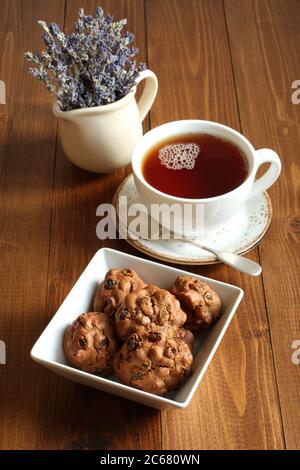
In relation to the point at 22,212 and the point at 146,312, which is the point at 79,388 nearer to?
the point at 146,312

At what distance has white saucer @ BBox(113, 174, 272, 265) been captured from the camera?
3.53 ft

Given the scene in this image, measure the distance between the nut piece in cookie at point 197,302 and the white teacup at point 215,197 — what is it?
13cm

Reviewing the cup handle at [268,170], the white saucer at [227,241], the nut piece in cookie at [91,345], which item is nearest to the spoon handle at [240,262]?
the white saucer at [227,241]

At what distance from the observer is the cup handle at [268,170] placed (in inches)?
43.1

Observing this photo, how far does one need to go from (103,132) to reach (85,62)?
12 cm

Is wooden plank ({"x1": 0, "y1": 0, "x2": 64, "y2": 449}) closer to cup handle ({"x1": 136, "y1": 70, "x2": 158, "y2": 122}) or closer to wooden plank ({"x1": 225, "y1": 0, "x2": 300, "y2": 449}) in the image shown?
cup handle ({"x1": 136, "y1": 70, "x2": 158, "y2": 122})

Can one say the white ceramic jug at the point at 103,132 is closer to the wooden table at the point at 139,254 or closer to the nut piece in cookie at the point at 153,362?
the wooden table at the point at 139,254

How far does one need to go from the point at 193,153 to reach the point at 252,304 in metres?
0.28

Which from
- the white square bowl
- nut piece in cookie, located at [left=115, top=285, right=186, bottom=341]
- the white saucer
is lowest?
the white saucer

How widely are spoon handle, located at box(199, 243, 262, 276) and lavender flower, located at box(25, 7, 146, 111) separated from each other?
33 centimetres

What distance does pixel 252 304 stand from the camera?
→ 105 cm

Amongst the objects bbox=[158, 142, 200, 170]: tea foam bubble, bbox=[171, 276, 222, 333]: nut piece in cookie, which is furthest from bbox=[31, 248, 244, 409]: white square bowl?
bbox=[158, 142, 200, 170]: tea foam bubble
